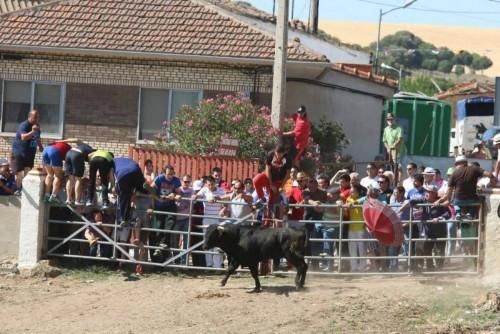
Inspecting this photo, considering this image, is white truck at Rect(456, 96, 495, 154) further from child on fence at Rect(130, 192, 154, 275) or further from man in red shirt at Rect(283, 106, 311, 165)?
child on fence at Rect(130, 192, 154, 275)

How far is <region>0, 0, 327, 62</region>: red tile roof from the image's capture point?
1017 inches

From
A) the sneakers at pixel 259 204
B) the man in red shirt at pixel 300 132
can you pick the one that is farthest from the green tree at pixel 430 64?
the sneakers at pixel 259 204

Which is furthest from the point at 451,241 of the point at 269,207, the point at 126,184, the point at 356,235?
the point at 126,184

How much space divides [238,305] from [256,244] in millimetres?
1240

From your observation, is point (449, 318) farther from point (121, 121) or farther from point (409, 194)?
point (121, 121)

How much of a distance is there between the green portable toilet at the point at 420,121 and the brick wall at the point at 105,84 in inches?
394

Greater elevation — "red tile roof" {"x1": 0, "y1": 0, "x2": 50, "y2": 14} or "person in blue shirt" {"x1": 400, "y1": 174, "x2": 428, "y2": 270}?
"red tile roof" {"x1": 0, "y1": 0, "x2": 50, "y2": 14}

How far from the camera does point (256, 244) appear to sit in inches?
661

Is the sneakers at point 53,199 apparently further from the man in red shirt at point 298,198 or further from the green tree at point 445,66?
the green tree at point 445,66

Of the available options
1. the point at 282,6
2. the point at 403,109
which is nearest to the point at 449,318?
the point at 282,6

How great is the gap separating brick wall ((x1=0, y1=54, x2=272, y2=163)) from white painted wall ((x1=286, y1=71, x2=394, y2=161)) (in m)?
2.70

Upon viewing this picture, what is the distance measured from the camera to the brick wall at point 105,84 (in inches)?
1032

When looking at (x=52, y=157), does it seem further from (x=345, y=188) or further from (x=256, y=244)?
(x=345, y=188)

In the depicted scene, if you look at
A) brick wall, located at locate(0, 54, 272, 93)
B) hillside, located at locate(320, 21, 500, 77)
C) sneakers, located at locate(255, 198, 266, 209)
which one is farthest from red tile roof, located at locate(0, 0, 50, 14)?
hillside, located at locate(320, 21, 500, 77)
